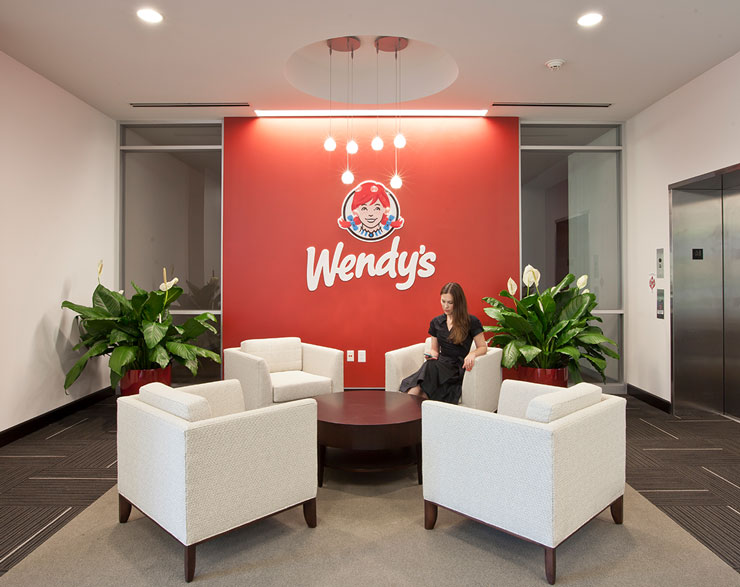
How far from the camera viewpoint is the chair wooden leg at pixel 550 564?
2219 millimetres

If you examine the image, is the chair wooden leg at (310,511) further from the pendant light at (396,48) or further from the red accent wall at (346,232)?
the red accent wall at (346,232)

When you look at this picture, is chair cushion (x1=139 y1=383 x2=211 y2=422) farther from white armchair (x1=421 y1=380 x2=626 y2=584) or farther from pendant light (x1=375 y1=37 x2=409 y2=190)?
pendant light (x1=375 y1=37 x2=409 y2=190)

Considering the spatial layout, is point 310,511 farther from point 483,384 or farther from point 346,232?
point 346,232

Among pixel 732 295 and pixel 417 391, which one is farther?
pixel 732 295

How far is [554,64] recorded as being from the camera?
14.0 ft

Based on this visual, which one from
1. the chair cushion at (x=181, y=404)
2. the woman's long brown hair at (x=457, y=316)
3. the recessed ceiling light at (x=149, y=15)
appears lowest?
the chair cushion at (x=181, y=404)

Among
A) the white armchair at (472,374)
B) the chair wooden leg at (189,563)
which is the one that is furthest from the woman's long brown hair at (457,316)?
the chair wooden leg at (189,563)

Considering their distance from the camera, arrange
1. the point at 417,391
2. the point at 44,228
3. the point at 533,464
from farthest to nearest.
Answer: the point at 44,228 < the point at 417,391 < the point at 533,464

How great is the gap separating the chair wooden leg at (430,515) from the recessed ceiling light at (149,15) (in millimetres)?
3559

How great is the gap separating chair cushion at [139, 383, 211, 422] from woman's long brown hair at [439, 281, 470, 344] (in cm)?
236

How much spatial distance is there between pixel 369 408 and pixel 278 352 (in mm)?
1734

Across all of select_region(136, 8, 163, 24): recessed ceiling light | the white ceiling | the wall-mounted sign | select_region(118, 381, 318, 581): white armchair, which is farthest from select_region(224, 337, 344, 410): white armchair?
select_region(136, 8, 163, 24): recessed ceiling light

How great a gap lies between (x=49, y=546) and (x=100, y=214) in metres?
3.92

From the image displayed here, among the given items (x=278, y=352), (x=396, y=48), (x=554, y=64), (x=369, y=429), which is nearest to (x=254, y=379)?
(x=278, y=352)
